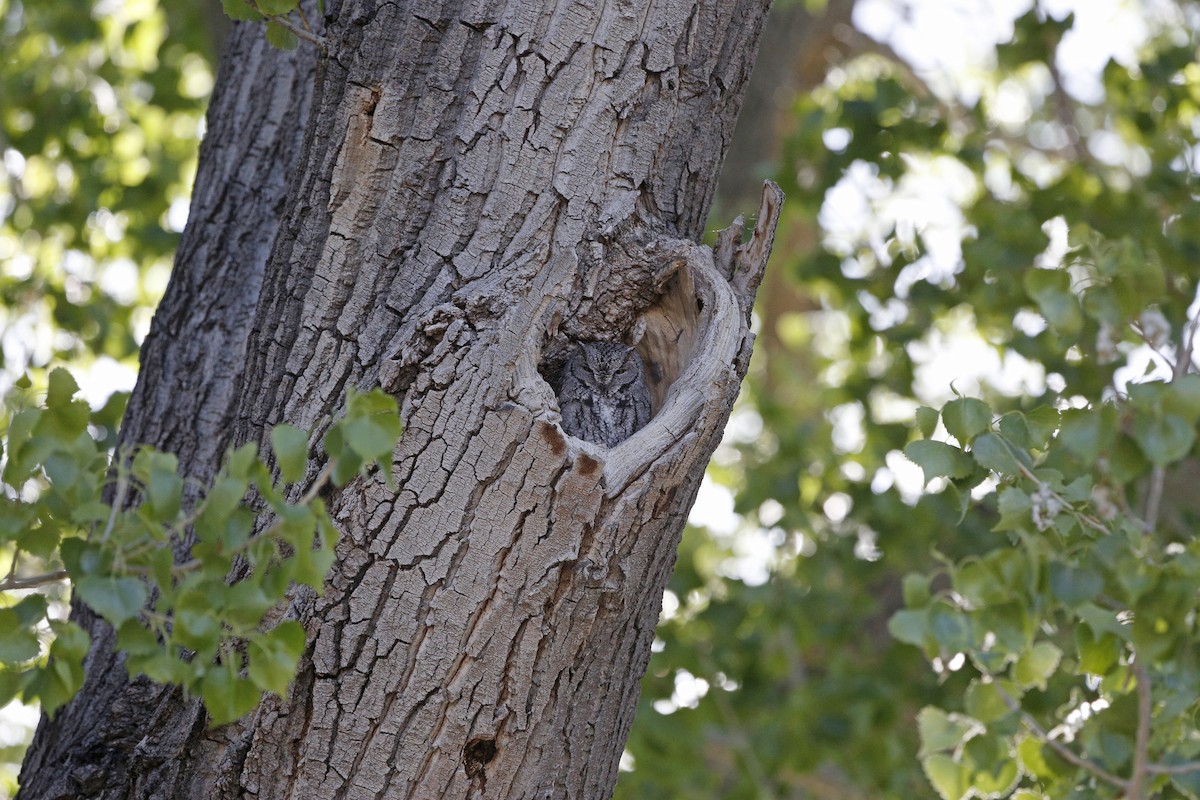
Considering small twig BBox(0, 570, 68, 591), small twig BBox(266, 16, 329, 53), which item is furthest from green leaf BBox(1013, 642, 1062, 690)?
small twig BBox(266, 16, 329, 53)

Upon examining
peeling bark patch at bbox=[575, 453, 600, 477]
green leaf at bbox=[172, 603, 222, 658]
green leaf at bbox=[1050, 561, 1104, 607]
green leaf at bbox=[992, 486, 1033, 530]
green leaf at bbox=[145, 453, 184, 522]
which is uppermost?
green leaf at bbox=[992, 486, 1033, 530]

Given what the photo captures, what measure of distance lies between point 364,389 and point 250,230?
923 millimetres

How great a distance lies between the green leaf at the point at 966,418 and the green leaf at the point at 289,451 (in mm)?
899

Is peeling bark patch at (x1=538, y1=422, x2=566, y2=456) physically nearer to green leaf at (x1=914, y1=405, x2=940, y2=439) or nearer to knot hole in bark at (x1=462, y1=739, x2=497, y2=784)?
knot hole in bark at (x1=462, y1=739, x2=497, y2=784)

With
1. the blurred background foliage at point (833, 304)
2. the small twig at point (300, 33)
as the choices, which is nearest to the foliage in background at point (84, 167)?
the blurred background foliage at point (833, 304)

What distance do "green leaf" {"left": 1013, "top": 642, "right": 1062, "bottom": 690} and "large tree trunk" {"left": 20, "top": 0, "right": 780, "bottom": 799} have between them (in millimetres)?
558

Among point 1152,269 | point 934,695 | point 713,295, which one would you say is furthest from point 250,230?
point 934,695

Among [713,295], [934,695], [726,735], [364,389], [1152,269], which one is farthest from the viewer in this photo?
[726,735]

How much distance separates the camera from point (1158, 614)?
135cm

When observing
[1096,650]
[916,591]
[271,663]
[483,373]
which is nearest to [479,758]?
[271,663]

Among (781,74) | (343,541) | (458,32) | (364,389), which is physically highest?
(781,74)

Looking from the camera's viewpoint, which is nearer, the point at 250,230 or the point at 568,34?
the point at 568,34

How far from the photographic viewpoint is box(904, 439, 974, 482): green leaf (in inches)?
59.9

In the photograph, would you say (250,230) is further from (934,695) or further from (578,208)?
(934,695)
